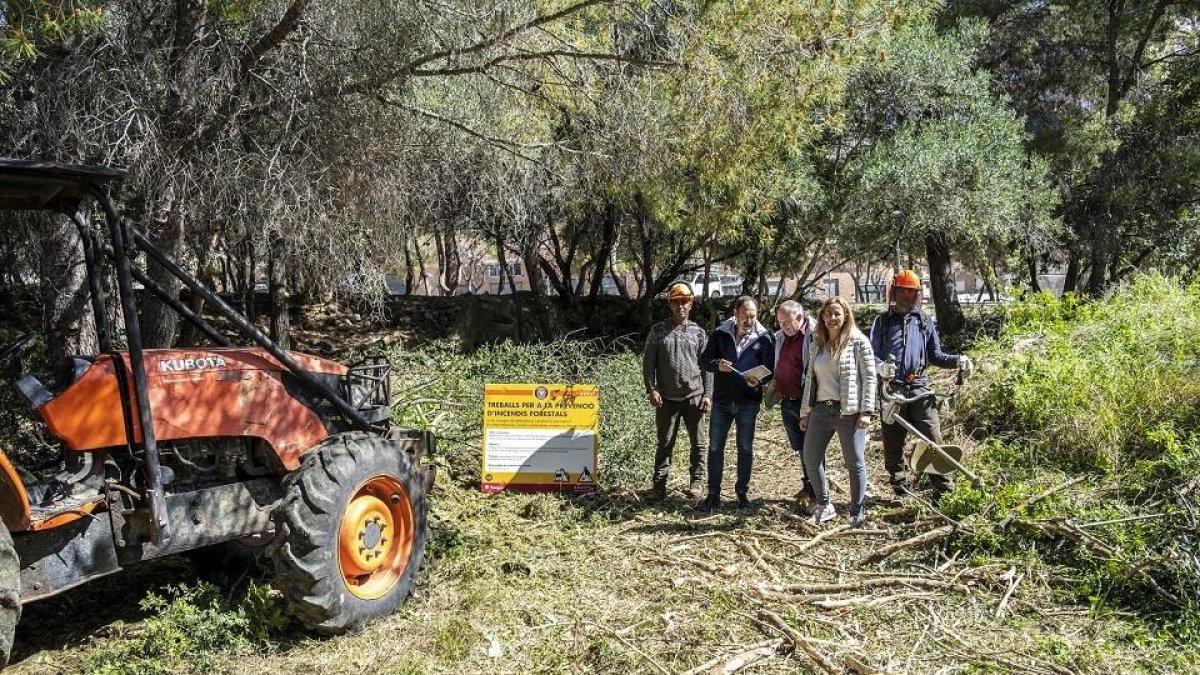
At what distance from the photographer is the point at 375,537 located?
4.95 meters

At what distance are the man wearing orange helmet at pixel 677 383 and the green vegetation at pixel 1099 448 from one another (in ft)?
6.81

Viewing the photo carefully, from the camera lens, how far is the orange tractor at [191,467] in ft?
13.5

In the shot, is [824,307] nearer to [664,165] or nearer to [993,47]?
[664,165]

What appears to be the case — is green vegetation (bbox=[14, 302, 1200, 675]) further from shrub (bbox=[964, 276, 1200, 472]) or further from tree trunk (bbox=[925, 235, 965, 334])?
tree trunk (bbox=[925, 235, 965, 334])

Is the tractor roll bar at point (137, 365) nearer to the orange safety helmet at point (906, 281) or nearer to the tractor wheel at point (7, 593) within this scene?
the tractor wheel at point (7, 593)

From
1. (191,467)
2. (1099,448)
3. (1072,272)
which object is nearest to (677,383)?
(1099,448)

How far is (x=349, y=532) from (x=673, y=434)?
3246 millimetres

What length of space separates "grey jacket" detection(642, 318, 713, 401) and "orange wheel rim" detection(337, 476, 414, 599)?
271cm

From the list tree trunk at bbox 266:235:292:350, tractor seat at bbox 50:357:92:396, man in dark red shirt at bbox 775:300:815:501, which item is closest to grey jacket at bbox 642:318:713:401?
man in dark red shirt at bbox 775:300:815:501

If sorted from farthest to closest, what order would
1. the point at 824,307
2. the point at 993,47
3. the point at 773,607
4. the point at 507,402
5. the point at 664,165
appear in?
the point at 993,47
the point at 664,165
the point at 507,402
the point at 824,307
the point at 773,607

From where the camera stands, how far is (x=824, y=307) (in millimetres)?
6391

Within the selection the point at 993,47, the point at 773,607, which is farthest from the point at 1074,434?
the point at 993,47

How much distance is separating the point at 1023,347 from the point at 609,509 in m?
4.42

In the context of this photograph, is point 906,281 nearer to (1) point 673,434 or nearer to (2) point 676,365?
(2) point 676,365
